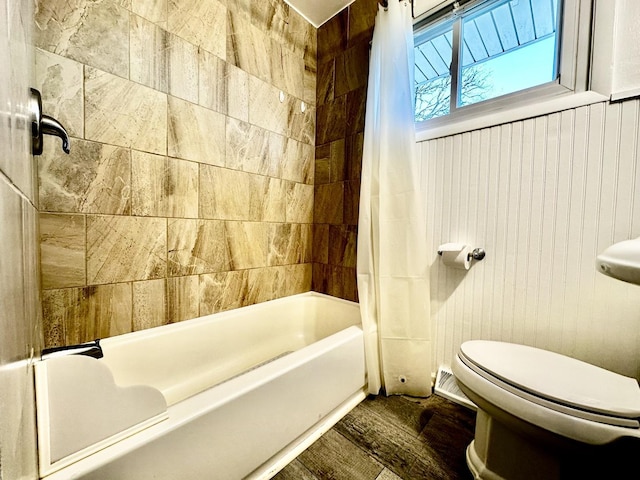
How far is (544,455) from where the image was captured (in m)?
0.76

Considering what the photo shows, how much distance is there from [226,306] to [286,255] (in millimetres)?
515

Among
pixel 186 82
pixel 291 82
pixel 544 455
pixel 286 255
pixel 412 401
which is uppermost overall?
pixel 291 82

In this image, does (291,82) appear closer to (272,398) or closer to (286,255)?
(286,255)

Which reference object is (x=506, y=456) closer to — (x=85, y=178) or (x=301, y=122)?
(x=85, y=178)

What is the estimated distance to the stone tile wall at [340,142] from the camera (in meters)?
1.63

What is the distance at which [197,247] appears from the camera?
1332mm

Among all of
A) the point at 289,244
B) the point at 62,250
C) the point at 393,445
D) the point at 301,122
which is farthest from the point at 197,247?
the point at 393,445

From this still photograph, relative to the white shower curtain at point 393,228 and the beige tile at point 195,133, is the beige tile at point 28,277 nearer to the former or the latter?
the beige tile at point 195,133

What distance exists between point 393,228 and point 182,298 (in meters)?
1.15

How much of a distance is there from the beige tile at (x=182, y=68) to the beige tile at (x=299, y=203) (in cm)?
75

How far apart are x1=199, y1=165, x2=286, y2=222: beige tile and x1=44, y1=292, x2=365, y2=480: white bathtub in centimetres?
58

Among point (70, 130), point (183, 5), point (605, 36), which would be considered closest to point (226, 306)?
point (70, 130)

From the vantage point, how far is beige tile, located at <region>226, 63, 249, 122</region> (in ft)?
4.65

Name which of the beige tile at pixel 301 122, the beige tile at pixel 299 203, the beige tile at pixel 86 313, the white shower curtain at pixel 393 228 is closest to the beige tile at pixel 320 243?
the beige tile at pixel 299 203
